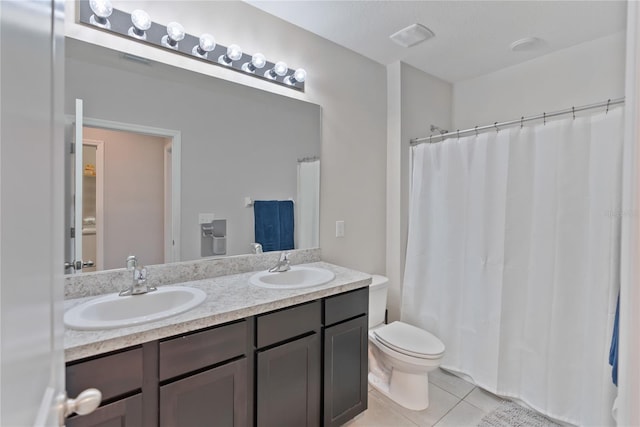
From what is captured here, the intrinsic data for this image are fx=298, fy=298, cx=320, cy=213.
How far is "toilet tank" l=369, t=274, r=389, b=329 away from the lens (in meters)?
2.22

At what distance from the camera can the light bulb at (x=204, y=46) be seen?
5.27 ft

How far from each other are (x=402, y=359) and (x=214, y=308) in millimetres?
1270

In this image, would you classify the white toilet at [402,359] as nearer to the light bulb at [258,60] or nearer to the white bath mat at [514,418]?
the white bath mat at [514,418]

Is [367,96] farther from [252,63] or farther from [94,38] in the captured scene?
[94,38]

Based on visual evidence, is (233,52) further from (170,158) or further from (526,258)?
(526,258)

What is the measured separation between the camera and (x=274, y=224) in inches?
77.5

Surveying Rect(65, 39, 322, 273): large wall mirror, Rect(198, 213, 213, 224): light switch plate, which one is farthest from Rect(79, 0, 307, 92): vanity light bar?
Rect(198, 213, 213, 224): light switch plate

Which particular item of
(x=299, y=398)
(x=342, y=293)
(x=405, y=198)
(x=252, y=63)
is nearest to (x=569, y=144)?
(x=405, y=198)

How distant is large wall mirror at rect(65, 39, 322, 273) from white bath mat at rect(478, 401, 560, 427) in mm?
1625

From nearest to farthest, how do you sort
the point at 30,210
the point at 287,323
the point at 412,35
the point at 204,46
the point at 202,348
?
the point at 30,210, the point at 202,348, the point at 287,323, the point at 204,46, the point at 412,35

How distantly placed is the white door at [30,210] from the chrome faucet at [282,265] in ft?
4.18

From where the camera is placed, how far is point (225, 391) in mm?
1216

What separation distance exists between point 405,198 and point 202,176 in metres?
1.66

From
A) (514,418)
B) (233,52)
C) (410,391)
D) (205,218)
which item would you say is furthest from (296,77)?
(514,418)
